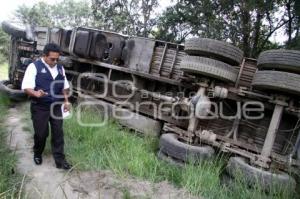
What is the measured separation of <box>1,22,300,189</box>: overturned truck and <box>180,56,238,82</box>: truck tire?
0.6 inches

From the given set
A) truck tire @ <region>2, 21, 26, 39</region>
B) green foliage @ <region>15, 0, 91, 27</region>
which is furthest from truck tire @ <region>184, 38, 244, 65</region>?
green foliage @ <region>15, 0, 91, 27</region>

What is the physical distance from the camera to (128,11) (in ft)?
64.8

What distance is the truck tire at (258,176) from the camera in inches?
179

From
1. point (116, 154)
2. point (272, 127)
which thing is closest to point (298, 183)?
point (272, 127)

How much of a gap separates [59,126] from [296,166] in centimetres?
320

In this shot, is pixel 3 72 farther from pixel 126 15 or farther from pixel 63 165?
pixel 63 165

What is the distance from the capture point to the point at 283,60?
502 cm

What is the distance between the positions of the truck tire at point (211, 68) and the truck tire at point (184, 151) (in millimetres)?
1050

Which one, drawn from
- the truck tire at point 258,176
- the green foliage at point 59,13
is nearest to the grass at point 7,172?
the truck tire at point 258,176

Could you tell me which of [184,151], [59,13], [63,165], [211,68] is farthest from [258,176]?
[59,13]

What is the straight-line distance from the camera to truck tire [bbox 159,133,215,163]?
521 centimetres

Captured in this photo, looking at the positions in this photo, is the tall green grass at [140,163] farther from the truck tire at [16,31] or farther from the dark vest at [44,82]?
the truck tire at [16,31]

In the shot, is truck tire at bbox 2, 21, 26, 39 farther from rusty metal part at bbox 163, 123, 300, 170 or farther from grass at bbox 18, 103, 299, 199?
rusty metal part at bbox 163, 123, 300, 170

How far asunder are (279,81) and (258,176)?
1264 millimetres
